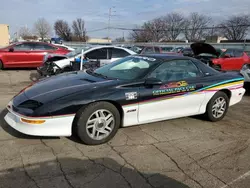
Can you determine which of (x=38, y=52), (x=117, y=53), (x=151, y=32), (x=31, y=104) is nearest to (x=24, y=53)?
(x=38, y=52)

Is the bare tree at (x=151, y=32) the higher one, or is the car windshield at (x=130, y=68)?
the bare tree at (x=151, y=32)

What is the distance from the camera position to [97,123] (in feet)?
11.5

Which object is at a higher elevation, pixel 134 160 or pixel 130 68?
pixel 130 68

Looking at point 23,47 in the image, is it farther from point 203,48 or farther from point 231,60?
point 231,60

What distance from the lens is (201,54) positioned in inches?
449

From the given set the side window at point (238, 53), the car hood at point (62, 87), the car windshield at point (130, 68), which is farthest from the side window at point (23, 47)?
the side window at point (238, 53)

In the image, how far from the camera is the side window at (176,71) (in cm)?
420

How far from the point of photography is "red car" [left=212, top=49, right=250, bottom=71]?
39.0ft

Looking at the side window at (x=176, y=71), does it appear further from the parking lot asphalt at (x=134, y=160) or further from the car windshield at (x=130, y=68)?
the parking lot asphalt at (x=134, y=160)

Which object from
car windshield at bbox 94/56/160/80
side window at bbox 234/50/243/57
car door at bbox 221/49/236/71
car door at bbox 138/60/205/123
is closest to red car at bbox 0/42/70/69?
car windshield at bbox 94/56/160/80

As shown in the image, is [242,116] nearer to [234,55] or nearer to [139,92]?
[139,92]

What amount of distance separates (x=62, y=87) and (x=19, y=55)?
897 cm

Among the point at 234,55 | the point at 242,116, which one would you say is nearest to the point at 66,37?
the point at 234,55

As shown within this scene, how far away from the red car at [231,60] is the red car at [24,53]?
781 centimetres
